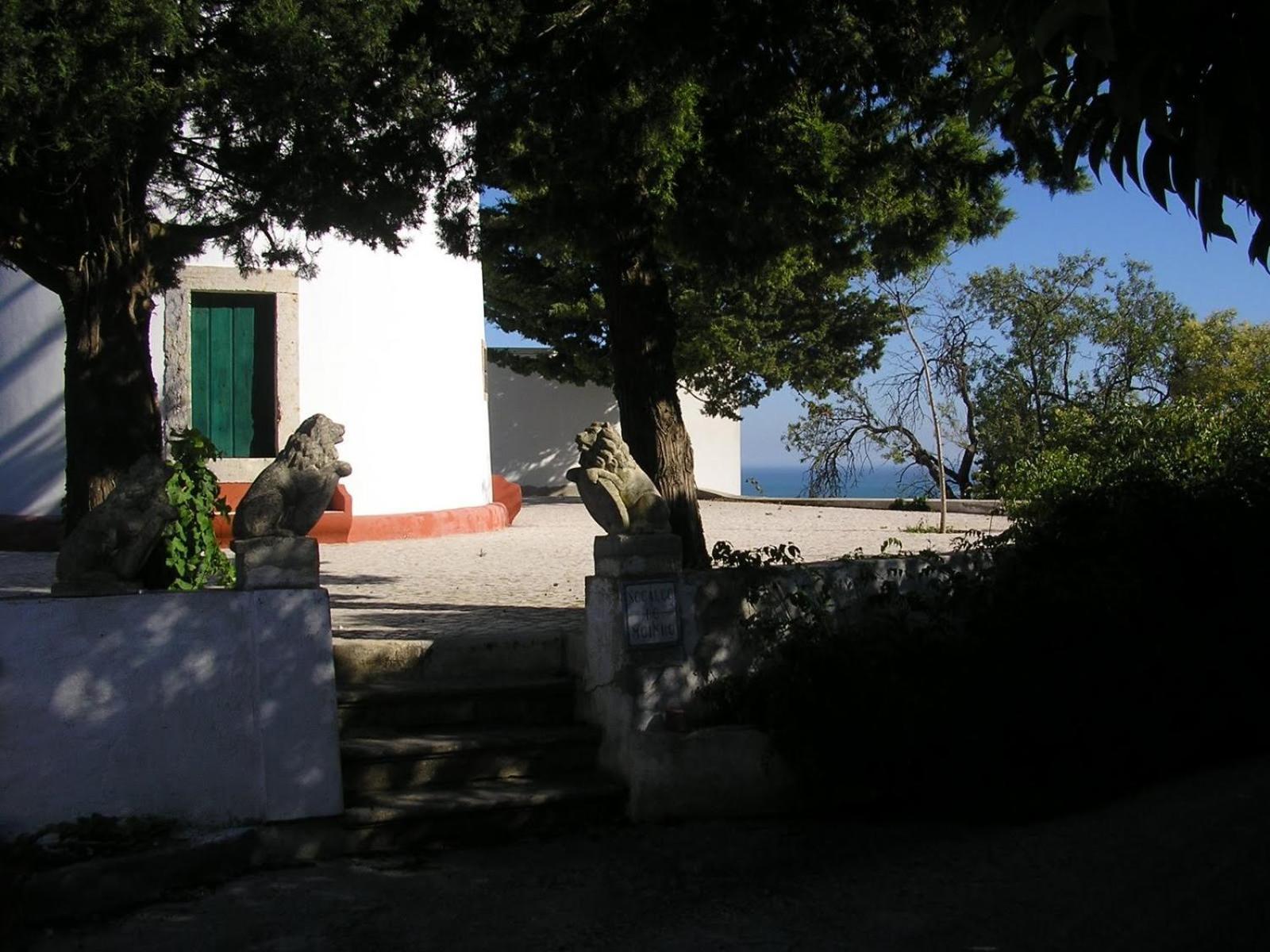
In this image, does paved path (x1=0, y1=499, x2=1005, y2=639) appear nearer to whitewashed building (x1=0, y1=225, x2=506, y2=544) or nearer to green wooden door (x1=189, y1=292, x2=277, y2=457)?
whitewashed building (x1=0, y1=225, x2=506, y2=544)

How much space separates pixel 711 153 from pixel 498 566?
4.39m

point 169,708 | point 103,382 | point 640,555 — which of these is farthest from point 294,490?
point 103,382

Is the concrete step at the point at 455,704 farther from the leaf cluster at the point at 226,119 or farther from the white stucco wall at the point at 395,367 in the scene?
the white stucco wall at the point at 395,367

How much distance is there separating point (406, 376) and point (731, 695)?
8.46m

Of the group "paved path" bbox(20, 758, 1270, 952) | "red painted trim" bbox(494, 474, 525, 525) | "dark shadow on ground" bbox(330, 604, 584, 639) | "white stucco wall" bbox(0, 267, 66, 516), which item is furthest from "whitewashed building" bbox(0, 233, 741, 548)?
"paved path" bbox(20, 758, 1270, 952)

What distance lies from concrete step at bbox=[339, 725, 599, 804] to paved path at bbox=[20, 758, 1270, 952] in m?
0.48

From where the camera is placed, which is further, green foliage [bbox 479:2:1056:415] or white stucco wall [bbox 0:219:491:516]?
white stucco wall [bbox 0:219:491:516]

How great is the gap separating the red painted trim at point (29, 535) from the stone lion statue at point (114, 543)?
7.36 m

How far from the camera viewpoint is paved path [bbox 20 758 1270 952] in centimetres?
454

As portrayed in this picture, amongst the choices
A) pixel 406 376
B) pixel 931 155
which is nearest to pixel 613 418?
pixel 406 376

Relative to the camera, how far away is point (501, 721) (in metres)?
6.51

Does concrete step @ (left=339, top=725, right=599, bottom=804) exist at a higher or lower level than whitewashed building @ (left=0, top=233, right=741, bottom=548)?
lower

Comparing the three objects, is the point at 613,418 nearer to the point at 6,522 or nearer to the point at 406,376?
the point at 406,376

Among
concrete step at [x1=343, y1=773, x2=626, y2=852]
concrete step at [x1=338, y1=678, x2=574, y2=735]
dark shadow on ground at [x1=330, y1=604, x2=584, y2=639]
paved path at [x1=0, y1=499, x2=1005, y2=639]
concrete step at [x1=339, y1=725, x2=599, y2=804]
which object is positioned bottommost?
concrete step at [x1=343, y1=773, x2=626, y2=852]
